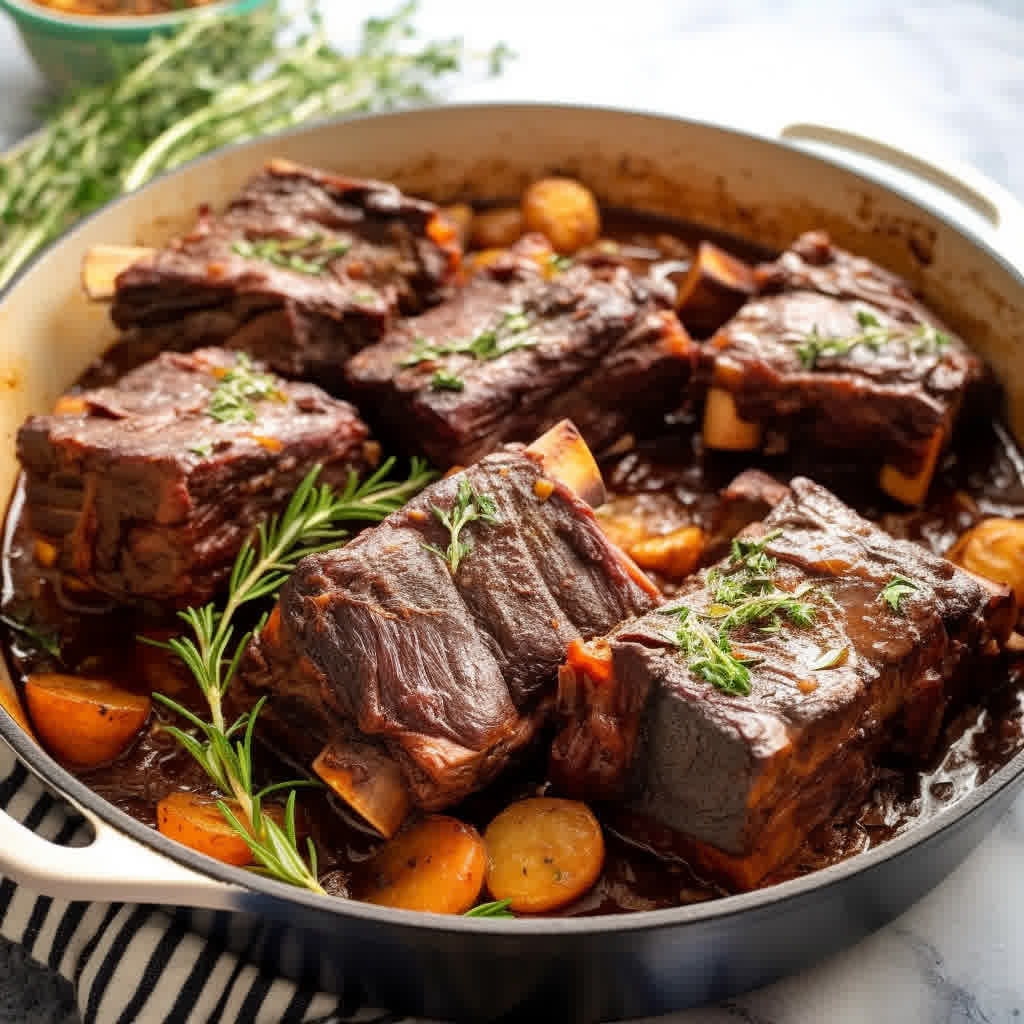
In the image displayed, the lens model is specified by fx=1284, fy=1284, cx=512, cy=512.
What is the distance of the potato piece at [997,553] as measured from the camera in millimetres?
2992

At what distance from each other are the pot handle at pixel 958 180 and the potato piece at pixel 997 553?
2.83 feet

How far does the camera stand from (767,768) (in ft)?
7.32

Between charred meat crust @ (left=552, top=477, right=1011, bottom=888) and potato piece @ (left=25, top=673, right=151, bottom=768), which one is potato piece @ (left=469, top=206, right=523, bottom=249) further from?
potato piece @ (left=25, top=673, right=151, bottom=768)

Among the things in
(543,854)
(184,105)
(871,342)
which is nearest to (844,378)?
(871,342)

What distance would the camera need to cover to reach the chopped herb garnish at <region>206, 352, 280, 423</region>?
3.12m

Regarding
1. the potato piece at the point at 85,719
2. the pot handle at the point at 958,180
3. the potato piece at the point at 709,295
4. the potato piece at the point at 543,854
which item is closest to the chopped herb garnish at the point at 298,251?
the potato piece at the point at 709,295

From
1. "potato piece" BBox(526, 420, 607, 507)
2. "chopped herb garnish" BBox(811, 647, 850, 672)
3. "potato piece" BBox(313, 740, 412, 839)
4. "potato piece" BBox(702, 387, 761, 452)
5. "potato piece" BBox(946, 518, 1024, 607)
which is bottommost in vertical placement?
"potato piece" BBox(313, 740, 412, 839)

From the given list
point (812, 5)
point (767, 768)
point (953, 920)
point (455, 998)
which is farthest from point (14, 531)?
point (812, 5)

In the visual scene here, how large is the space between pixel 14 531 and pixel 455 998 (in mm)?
1782

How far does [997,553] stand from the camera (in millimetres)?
3018

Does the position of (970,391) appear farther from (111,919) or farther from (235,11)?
(235,11)

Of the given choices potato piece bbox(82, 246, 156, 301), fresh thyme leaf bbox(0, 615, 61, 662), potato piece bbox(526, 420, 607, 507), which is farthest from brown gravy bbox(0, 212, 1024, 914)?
potato piece bbox(526, 420, 607, 507)

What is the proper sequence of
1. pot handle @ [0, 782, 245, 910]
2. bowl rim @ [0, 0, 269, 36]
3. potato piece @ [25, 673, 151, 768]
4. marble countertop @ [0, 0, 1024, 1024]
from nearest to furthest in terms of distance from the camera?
pot handle @ [0, 782, 245, 910]
potato piece @ [25, 673, 151, 768]
bowl rim @ [0, 0, 269, 36]
marble countertop @ [0, 0, 1024, 1024]

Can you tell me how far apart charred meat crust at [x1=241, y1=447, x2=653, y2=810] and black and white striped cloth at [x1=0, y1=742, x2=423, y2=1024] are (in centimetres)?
45
